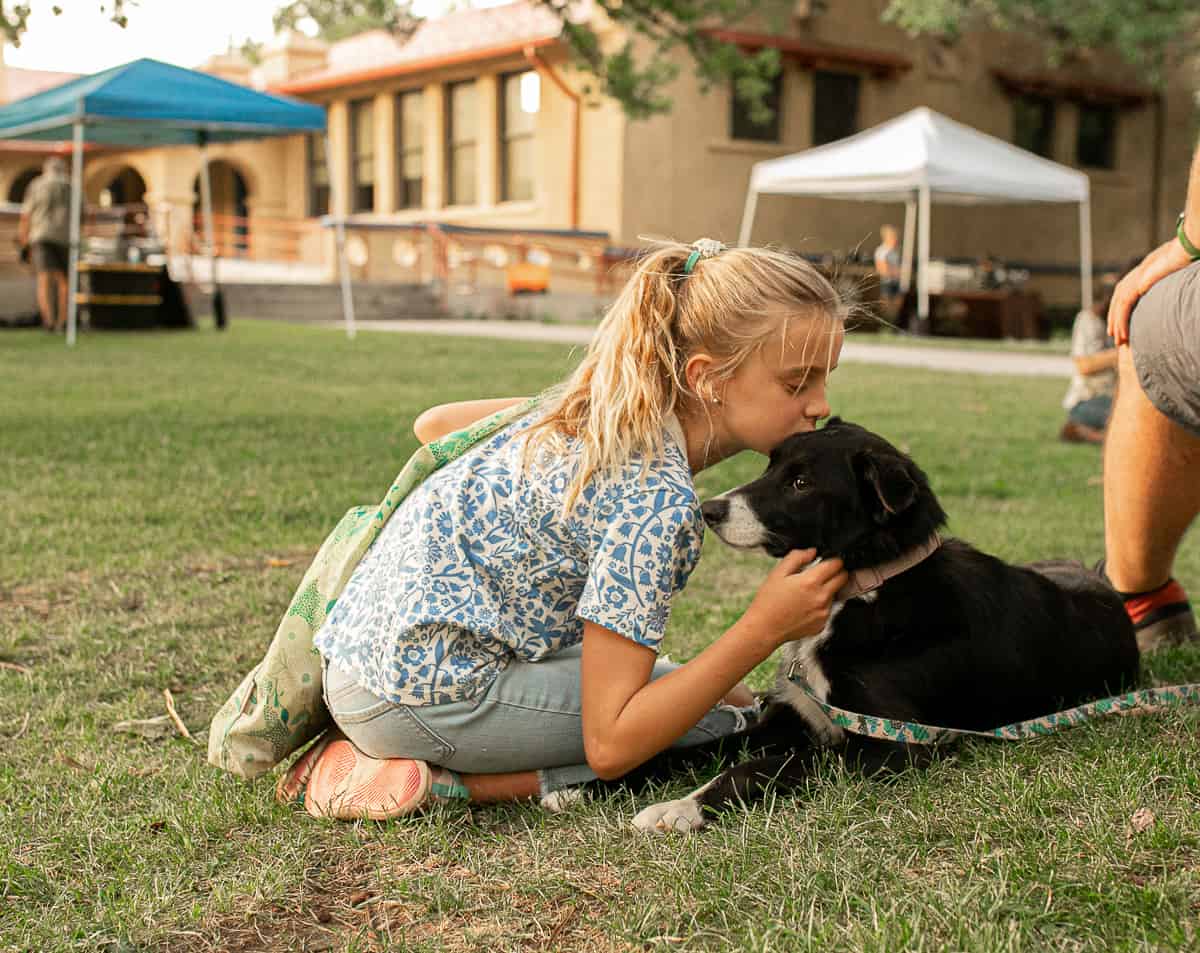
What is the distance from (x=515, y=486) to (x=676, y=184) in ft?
75.2

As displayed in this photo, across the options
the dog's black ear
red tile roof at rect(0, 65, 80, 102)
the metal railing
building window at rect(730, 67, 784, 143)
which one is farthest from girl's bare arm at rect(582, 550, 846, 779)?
red tile roof at rect(0, 65, 80, 102)

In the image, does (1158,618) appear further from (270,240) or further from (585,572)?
(270,240)

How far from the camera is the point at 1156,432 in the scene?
373 centimetres

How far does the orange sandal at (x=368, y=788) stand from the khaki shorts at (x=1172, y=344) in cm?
200

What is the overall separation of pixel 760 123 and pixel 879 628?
23942 mm

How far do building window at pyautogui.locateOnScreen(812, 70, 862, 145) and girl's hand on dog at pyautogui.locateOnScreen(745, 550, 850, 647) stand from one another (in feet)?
82.6

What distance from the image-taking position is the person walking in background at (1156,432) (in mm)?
3305

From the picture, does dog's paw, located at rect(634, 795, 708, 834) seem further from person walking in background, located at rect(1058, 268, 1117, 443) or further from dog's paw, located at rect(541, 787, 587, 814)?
person walking in background, located at rect(1058, 268, 1117, 443)

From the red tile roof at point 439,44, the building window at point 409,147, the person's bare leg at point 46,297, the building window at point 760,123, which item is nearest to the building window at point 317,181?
the red tile roof at point 439,44

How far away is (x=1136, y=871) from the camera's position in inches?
93.3

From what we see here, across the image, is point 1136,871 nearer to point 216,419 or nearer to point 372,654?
point 372,654

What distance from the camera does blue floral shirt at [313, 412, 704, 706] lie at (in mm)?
2691

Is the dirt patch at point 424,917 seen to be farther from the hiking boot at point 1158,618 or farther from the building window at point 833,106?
the building window at point 833,106

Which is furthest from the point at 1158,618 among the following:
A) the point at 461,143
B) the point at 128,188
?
the point at 128,188
